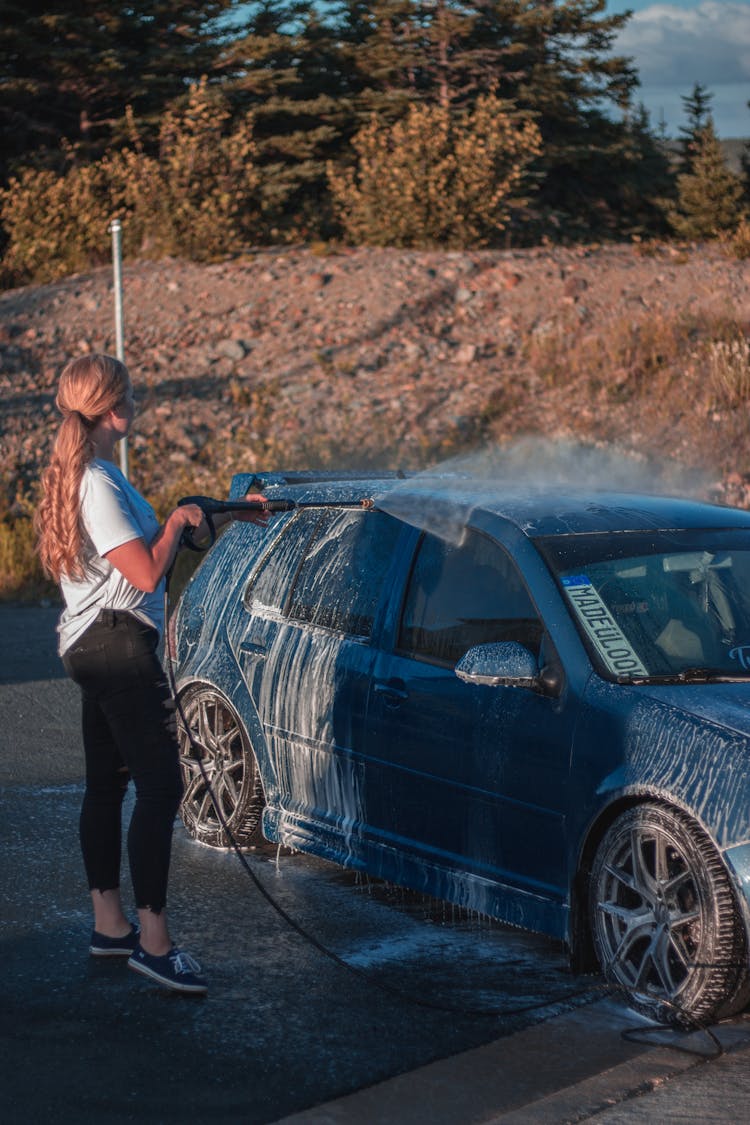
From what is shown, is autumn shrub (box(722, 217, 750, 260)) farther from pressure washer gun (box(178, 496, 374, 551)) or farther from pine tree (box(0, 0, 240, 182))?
pressure washer gun (box(178, 496, 374, 551))

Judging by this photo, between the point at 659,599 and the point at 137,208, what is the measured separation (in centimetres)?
2584

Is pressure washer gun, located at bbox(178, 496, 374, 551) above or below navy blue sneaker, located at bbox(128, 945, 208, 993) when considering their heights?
above

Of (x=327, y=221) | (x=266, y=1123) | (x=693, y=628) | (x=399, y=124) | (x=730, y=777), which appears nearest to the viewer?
(x=266, y=1123)

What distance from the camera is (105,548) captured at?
5.00m

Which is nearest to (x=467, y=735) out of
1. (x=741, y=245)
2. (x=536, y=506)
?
(x=536, y=506)

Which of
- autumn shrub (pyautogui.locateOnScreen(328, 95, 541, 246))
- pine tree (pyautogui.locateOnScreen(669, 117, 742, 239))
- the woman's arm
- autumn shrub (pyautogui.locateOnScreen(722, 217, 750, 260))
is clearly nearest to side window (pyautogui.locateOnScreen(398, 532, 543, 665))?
the woman's arm

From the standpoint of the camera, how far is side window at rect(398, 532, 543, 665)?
18.4 feet

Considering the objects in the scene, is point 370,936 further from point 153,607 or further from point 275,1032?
point 153,607

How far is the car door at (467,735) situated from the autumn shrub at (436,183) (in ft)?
79.1

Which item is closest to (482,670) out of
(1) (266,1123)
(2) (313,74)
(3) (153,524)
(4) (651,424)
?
(3) (153,524)

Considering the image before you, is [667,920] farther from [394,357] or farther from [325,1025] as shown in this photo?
[394,357]

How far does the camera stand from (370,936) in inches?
230

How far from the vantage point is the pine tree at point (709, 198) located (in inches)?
1325

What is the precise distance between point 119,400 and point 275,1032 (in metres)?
1.94
